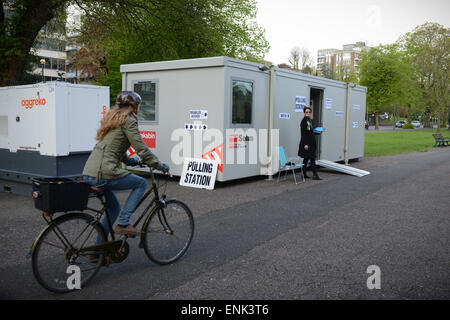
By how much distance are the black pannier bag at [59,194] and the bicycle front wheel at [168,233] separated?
0.92 metres

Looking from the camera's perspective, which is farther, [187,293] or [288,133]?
[288,133]

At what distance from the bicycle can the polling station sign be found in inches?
200

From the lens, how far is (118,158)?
13.5 ft

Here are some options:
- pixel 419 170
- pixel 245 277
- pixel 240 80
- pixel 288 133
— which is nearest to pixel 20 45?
pixel 240 80

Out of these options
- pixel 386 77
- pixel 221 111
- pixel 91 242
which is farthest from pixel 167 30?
pixel 386 77

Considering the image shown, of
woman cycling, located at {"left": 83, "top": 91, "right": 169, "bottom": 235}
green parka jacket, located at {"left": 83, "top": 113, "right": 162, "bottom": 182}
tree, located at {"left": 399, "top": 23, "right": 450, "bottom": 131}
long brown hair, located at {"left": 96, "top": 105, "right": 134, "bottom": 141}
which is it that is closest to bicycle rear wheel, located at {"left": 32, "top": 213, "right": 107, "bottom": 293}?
woman cycling, located at {"left": 83, "top": 91, "right": 169, "bottom": 235}

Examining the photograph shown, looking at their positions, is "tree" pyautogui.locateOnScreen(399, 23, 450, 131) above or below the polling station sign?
above

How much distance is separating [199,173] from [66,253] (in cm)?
647

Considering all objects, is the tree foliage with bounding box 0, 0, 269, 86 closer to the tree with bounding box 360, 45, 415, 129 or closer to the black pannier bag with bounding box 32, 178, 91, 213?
the black pannier bag with bounding box 32, 178, 91, 213

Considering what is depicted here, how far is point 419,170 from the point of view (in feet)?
46.3

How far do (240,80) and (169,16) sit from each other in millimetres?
7485

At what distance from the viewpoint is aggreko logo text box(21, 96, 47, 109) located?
8.45 meters

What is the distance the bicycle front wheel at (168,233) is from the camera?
4438 mm

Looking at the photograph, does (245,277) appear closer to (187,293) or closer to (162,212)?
(187,293)
